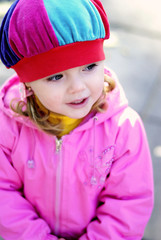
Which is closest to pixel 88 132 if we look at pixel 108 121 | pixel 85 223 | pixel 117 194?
pixel 108 121

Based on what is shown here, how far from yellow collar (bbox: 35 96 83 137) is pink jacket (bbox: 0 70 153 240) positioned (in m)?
0.07

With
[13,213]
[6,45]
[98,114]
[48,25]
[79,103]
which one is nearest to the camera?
[48,25]

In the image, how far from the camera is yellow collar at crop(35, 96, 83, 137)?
1.62 meters

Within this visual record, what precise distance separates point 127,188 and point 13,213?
1.91 ft

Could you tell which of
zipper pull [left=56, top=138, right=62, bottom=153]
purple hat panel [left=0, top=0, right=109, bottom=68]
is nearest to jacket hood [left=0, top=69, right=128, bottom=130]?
zipper pull [left=56, top=138, right=62, bottom=153]

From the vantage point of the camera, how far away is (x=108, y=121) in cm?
162

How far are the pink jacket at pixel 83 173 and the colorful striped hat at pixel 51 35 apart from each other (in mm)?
340

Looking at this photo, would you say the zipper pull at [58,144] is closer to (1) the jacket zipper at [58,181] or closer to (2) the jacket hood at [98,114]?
(1) the jacket zipper at [58,181]

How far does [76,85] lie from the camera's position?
137 centimetres

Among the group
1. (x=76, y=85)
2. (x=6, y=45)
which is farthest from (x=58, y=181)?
(x=6, y=45)

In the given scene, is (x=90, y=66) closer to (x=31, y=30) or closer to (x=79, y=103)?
(x=79, y=103)

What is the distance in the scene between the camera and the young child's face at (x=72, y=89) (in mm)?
1384

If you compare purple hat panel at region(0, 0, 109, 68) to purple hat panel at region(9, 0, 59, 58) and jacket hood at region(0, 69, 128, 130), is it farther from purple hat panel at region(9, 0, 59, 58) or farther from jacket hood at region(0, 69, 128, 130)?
jacket hood at region(0, 69, 128, 130)

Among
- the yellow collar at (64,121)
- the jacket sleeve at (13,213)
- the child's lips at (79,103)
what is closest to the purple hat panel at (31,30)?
the child's lips at (79,103)
